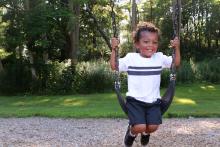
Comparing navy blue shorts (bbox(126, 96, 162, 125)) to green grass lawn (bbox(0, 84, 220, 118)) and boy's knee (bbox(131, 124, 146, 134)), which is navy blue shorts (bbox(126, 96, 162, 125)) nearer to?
boy's knee (bbox(131, 124, 146, 134))

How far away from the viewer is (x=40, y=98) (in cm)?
1886

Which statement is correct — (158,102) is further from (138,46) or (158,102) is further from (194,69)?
(194,69)

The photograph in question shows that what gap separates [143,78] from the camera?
6.51m

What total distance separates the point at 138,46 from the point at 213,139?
2663mm

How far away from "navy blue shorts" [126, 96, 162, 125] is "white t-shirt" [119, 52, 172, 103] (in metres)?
0.07

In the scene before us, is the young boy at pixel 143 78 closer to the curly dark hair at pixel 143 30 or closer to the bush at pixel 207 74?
the curly dark hair at pixel 143 30

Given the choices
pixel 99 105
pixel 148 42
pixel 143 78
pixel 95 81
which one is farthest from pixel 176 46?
pixel 95 81

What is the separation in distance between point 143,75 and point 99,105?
860cm

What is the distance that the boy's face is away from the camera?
6.51 m

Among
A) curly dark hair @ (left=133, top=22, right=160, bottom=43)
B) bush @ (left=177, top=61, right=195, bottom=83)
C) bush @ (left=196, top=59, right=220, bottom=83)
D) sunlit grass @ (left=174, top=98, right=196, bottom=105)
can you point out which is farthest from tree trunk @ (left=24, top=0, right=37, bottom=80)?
curly dark hair @ (left=133, top=22, right=160, bottom=43)

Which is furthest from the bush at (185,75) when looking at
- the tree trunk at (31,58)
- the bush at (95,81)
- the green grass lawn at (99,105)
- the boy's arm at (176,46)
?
the boy's arm at (176,46)

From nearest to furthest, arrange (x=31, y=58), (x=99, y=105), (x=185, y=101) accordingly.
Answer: (x=99, y=105), (x=185, y=101), (x=31, y=58)

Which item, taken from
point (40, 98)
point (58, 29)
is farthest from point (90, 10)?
point (40, 98)

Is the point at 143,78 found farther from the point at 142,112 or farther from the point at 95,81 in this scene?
the point at 95,81
